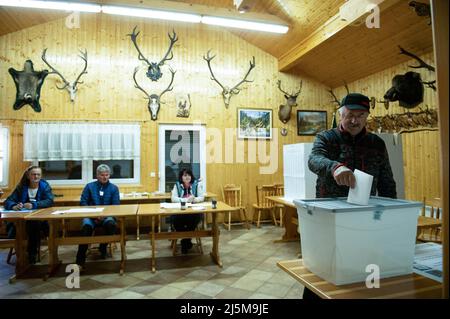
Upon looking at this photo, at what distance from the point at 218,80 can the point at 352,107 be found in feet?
16.4

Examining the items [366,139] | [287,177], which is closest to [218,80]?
[287,177]

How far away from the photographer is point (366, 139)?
1.47m

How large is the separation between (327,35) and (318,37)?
0.89 ft

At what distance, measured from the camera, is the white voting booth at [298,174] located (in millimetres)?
4348

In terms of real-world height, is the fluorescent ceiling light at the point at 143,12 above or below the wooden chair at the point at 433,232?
above

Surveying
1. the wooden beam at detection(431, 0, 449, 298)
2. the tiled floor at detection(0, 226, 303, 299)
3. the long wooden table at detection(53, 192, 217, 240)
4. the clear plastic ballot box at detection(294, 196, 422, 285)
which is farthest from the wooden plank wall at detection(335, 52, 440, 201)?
the wooden beam at detection(431, 0, 449, 298)

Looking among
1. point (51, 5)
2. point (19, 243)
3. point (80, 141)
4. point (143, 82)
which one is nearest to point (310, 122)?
point (143, 82)

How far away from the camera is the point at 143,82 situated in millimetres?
5688

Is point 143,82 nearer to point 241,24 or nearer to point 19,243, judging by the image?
point 241,24

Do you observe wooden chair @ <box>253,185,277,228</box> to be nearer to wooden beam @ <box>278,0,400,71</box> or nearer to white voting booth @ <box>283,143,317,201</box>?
white voting booth @ <box>283,143,317,201</box>

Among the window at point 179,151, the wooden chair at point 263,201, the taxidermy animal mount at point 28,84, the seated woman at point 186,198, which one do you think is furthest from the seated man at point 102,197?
the wooden chair at point 263,201

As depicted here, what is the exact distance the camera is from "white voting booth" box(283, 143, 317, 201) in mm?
4348

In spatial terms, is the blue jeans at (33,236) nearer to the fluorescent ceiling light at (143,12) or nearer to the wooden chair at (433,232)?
the fluorescent ceiling light at (143,12)

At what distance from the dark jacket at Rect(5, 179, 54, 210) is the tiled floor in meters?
0.76
